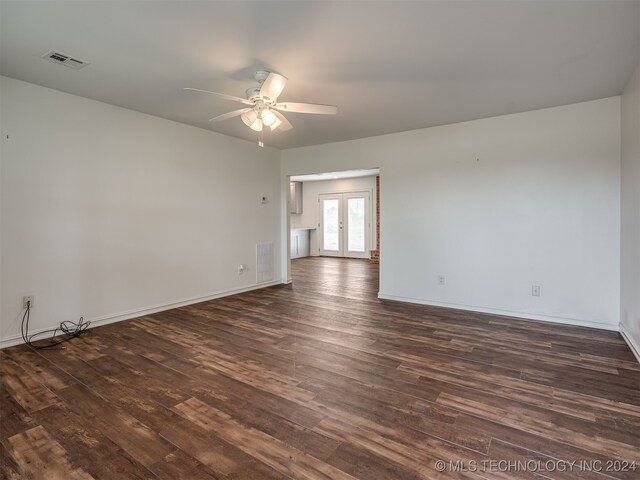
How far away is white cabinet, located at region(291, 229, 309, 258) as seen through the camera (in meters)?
9.88

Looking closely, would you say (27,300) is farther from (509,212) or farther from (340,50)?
(509,212)

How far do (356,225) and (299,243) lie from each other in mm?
1802

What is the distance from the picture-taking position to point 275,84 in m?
2.59

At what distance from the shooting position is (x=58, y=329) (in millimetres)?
3344

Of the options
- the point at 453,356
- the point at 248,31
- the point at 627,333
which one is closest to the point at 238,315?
the point at 453,356

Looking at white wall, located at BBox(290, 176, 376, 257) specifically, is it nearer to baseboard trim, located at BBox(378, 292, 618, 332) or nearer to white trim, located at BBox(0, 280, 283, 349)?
baseboard trim, located at BBox(378, 292, 618, 332)

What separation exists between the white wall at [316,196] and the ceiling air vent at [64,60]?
7.53m

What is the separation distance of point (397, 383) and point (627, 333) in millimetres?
2459

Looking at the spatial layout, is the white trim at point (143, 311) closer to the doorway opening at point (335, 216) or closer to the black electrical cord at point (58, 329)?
the black electrical cord at point (58, 329)

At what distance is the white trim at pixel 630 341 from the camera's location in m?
2.78

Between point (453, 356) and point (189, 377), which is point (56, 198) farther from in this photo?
point (453, 356)

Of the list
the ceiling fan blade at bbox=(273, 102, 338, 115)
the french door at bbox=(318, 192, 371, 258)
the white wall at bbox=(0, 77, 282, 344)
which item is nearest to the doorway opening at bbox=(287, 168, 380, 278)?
the french door at bbox=(318, 192, 371, 258)

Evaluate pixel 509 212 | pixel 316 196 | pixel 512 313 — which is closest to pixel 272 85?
pixel 509 212

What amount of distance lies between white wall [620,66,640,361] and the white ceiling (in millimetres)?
256
